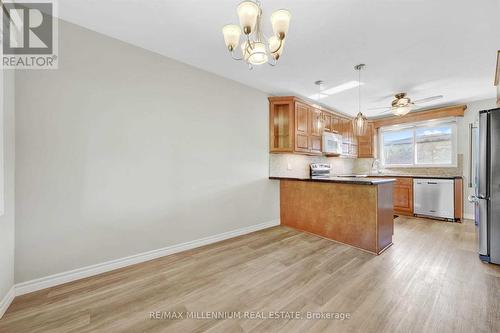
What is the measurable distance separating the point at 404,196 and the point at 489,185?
252 cm

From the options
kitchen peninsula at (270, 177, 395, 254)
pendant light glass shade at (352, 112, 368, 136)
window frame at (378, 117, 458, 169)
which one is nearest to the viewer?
kitchen peninsula at (270, 177, 395, 254)

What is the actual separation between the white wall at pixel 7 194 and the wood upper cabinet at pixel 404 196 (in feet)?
20.7

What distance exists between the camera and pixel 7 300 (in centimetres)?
157

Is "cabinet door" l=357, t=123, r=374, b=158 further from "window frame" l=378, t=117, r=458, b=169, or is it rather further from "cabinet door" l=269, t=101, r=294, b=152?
"cabinet door" l=269, t=101, r=294, b=152

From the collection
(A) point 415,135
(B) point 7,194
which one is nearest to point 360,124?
(A) point 415,135

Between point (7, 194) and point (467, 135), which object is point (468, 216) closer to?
point (467, 135)

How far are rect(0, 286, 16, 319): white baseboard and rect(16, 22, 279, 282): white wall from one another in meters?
0.14

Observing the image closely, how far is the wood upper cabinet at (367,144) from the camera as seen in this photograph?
5469mm

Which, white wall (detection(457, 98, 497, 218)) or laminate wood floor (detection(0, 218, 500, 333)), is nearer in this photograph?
laminate wood floor (detection(0, 218, 500, 333))

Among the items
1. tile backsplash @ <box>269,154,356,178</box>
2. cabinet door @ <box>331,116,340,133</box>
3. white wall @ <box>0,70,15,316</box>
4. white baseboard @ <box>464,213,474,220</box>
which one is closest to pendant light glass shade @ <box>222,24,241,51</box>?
white wall @ <box>0,70,15,316</box>

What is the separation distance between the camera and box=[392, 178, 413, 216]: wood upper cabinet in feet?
14.7

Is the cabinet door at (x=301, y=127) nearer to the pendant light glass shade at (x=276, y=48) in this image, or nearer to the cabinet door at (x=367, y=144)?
the pendant light glass shade at (x=276, y=48)

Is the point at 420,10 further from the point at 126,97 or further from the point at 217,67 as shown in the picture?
the point at 126,97

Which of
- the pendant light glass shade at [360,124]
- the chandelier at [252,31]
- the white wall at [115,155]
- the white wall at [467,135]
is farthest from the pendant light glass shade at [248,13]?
the white wall at [467,135]
